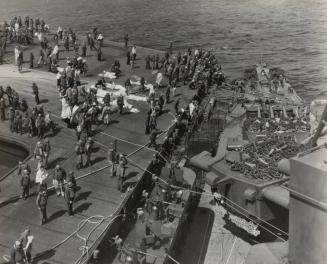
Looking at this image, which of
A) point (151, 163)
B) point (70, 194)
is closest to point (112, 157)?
point (151, 163)

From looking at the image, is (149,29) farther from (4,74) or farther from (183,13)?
(4,74)

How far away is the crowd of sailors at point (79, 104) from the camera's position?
22.1 m

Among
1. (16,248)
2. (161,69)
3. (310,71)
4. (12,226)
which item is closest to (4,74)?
(161,69)

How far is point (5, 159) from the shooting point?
28.3 meters

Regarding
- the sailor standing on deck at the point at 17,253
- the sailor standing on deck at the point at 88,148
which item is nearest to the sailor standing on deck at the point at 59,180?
the sailor standing on deck at the point at 88,148

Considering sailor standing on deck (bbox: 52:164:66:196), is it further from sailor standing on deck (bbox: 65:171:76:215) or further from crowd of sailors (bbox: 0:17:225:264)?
sailor standing on deck (bbox: 65:171:76:215)

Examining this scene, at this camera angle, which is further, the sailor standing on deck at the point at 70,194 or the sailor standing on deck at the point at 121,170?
the sailor standing on deck at the point at 121,170

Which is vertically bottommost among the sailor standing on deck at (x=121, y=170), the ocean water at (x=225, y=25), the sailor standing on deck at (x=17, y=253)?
the sailor standing on deck at (x=17, y=253)

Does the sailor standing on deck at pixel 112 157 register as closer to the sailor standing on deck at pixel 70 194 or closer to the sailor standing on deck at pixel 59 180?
the sailor standing on deck at pixel 59 180

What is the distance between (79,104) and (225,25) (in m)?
50.3

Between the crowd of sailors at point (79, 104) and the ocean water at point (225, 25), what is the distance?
17.0m

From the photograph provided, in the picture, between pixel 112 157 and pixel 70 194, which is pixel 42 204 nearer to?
pixel 70 194

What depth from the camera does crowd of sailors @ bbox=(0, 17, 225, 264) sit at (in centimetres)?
2209

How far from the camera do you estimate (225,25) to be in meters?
75.7
